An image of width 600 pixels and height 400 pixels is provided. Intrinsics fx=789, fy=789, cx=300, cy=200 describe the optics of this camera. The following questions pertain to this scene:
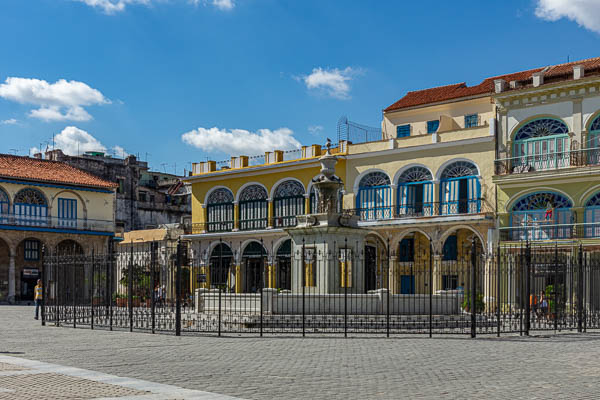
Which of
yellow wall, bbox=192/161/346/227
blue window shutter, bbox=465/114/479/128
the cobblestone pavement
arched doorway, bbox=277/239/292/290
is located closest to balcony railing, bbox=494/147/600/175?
blue window shutter, bbox=465/114/479/128

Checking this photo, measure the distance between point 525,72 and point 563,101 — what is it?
679 cm

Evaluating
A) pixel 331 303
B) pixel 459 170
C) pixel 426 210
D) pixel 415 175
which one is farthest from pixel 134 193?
pixel 331 303

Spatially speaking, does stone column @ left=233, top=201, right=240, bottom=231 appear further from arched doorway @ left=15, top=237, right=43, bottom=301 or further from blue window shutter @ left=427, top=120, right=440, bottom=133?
arched doorway @ left=15, top=237, right=43, bottom=301

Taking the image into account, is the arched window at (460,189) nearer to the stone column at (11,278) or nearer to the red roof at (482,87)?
the red roof at (482,87)

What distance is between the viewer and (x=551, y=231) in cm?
3253

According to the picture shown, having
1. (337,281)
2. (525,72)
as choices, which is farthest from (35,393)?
(525,72)

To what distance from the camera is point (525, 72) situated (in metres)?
39.4

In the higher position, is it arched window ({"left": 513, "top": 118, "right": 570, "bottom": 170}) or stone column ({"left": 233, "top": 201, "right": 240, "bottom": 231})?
arched window ({"left": 513, "top": 118, "right": 570, "bottom": 170})

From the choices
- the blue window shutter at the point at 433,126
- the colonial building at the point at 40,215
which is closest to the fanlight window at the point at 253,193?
the blue window shutter at the point at 433,126

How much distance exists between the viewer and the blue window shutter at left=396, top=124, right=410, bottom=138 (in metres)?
41.1

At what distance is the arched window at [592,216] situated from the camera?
3146 centimetres

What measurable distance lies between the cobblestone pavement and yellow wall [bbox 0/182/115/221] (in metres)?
29.9

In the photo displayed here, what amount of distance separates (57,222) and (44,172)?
3.28 m

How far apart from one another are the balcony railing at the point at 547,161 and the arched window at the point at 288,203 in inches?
448
